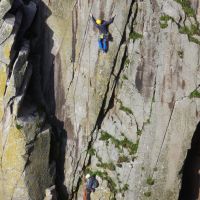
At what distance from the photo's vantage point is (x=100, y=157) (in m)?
23.0

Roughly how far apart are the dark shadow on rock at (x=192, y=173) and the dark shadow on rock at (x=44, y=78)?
5802mm

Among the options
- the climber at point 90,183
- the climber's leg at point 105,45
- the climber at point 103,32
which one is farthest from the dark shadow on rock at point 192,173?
the climber at point 103,32

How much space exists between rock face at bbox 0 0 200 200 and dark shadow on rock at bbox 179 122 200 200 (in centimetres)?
6

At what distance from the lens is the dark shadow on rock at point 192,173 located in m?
23.1

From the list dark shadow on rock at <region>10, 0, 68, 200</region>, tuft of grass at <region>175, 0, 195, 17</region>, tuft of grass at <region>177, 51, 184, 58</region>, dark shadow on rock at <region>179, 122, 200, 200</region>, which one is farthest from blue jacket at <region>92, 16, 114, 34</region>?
dark shadow on rock at <region>179, 122, 200, 200</region>

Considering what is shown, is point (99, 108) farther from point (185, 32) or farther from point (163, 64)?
point (185, 32)

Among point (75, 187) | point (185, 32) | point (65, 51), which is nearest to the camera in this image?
point (185, 32)

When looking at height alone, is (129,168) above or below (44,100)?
below

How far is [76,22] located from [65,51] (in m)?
1.40

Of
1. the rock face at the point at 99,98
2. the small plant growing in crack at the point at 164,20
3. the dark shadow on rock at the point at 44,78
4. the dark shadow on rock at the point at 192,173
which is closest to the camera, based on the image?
the small plant growing in crack at the point at 164,20

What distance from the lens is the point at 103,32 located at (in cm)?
Result: 2108

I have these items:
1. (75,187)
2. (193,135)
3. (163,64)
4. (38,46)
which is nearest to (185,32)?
(163,64)

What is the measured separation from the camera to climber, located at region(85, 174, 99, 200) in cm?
2284

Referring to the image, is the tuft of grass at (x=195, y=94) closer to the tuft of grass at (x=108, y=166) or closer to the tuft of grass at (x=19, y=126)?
the tuft of grass at (x=108, y=166)
